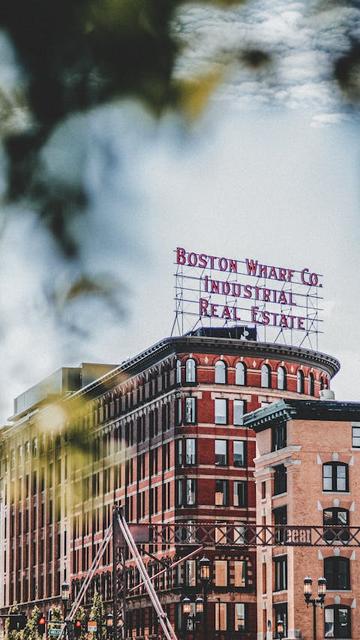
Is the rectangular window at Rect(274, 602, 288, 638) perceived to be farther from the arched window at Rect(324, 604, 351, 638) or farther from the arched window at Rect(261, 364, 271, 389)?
the arched window at Rect(261, 364, 271, 389)

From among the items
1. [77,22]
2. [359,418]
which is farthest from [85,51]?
[359,418]

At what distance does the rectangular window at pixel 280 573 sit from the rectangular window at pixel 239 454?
17936mm

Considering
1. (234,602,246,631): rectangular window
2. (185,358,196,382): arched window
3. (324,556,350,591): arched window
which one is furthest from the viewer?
(185,358,196,382): arched window

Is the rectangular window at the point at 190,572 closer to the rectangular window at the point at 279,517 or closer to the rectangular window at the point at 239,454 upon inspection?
the rectangular window at the point at 239,454

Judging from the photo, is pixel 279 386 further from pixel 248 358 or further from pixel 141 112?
pixel 141 112

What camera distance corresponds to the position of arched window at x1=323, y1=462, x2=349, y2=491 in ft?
317

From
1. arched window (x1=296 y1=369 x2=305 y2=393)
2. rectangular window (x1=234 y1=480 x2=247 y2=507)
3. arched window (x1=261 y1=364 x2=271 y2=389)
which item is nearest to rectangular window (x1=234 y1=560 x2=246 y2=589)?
rectangular window (x1=234 y1=480 x2=247 y2=507)

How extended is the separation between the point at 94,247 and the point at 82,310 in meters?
0.22

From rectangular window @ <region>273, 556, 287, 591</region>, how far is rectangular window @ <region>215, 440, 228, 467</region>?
59.2 feet

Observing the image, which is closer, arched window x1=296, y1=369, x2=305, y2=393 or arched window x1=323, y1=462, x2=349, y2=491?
arched window x1=323, y1=462, x2=349, y2=491

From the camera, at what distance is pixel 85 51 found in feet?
12.2

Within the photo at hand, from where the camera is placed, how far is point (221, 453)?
117m

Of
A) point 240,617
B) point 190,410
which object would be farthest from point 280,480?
point 190,410

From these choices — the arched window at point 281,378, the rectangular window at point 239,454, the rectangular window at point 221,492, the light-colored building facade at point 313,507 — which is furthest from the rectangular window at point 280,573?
the arched window at point 281,378
